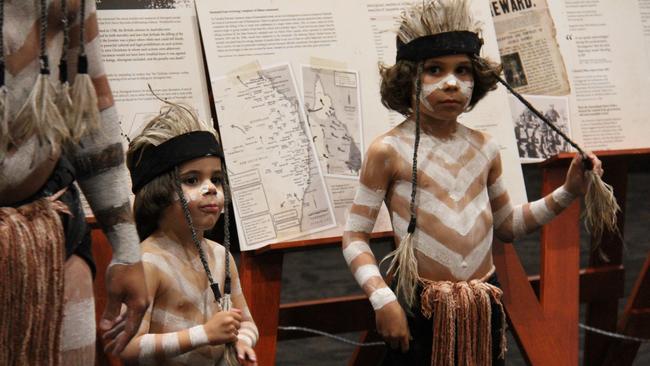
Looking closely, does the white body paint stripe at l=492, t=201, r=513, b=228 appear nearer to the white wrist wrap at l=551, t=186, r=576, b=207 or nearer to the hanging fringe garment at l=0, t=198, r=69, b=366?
the white wrist wrap at l=551, t=186, r=576, b=207

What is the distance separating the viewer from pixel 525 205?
3229mm

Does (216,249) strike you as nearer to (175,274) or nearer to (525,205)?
(175,274)

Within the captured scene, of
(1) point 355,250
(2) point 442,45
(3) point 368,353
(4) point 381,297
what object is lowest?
(3) point 368,353

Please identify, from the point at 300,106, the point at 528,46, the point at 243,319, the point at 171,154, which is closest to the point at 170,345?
the point at 243,319

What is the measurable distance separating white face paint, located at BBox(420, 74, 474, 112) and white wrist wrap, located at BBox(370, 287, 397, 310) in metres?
0.50

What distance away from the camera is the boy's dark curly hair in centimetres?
306

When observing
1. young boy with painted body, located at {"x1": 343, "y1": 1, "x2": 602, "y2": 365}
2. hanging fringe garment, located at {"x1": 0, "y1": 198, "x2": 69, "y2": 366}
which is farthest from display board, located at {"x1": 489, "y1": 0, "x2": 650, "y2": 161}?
hanging fringe garment, located at {"x1": 0, "y1": 198, "x2": 69, "y2": 366}

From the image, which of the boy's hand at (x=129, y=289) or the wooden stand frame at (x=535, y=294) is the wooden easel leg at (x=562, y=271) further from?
the boy's hand at (x=129, y=289)

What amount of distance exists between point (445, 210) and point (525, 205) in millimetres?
368

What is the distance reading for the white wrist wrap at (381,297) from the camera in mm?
2893

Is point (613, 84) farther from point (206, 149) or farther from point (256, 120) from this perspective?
point (206, 149)

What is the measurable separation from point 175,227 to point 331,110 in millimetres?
899

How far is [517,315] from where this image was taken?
3.47 meters

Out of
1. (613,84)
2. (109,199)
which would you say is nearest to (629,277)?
(613,84)
